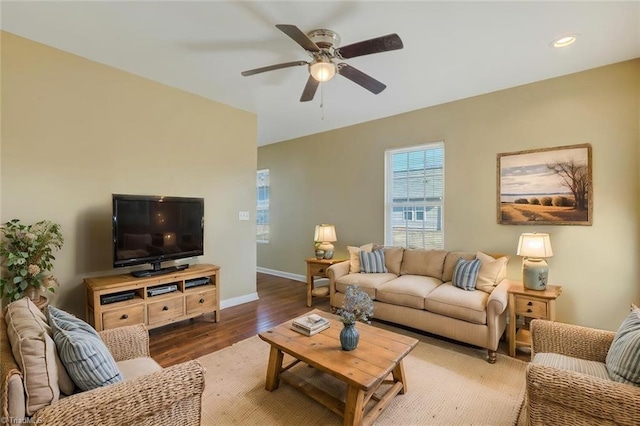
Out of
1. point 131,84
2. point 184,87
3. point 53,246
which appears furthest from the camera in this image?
point 184,87

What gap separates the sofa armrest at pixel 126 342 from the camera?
1763mm

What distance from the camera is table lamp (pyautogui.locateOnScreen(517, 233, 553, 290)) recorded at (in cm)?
268

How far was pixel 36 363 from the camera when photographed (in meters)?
1.11

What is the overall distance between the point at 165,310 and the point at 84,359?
1963 millimetres

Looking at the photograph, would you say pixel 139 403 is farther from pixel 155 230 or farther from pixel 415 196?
pixel 415 196

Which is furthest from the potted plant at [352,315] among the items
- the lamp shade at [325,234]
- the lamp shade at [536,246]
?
the lamp shade at [325,234]

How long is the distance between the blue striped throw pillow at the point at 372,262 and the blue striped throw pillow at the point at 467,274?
36.3 inches

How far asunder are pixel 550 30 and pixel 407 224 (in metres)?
2.63

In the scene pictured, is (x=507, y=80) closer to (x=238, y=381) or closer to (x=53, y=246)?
(x=238, y=381)

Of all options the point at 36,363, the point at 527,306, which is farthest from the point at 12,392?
the point at 527,306

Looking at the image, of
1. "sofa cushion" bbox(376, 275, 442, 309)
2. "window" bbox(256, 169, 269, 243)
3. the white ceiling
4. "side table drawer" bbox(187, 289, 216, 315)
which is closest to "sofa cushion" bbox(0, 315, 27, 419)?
"side table drawer" bbox(187, 289, 216, 315)

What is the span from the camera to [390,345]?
6.54ft

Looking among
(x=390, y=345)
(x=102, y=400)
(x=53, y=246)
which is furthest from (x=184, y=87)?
(x=390, y=345)

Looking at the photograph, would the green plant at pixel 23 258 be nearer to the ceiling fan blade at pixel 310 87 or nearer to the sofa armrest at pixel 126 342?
the sofa armrest at pixel 126 342
